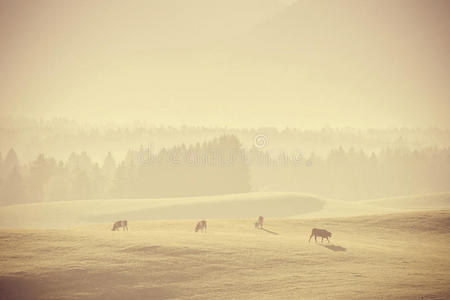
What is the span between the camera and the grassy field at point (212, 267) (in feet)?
113

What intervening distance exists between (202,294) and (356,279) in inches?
453

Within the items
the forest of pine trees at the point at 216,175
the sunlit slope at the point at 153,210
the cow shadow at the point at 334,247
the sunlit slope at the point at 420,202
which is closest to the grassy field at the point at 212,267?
the cow shadow at the point at 334,247

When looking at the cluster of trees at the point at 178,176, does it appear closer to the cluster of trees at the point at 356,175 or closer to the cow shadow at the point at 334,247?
the cluster of trees at the point at 356,175

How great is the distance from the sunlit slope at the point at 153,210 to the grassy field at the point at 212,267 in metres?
50.5

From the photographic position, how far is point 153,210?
10006 centimetres

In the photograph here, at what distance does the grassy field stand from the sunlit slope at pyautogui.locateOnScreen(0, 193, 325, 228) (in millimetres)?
50487

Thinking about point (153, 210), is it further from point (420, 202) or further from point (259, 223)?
point (420, 202)

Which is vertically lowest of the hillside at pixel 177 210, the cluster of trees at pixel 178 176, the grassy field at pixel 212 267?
the grassy field at pixel 212 267

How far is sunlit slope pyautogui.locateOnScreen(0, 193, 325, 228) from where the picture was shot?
96.1 m

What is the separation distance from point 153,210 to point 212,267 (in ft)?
208

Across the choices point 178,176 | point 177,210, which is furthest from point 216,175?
point 177,210

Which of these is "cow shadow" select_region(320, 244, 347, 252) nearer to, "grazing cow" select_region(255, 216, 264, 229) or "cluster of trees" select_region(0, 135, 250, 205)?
"grazing cow" select_region(255, 216, 264, 229)

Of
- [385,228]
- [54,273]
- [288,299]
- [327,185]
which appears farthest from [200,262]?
[327,185]

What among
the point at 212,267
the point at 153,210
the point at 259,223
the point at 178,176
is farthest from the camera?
the point at 178,176
